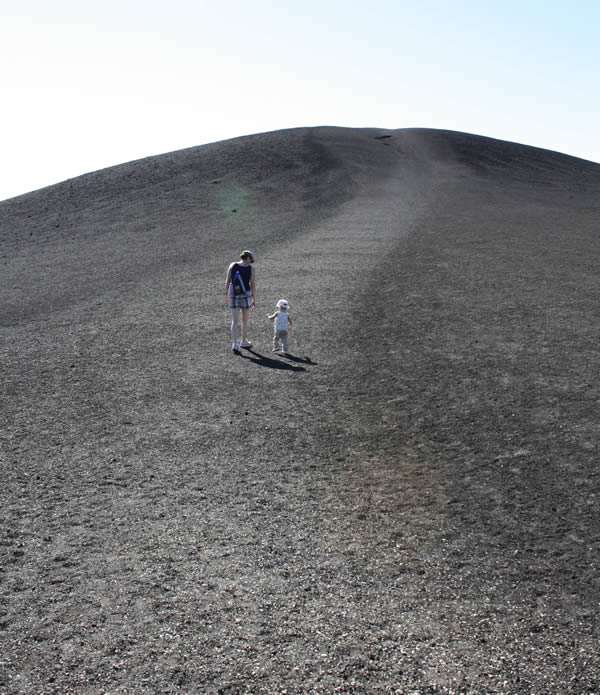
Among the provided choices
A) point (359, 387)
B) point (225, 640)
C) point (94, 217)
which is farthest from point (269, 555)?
point (94, 217)

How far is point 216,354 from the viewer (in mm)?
12461

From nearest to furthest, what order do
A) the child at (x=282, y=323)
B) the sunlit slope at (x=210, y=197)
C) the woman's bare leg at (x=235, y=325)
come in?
the child at (x=282, y=323)
the woman's bare leg at (x=235, y=325)
the sunlit slope at (x=210, y=197)

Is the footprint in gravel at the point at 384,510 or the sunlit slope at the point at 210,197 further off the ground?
the sunlit slope at the point at 210,197

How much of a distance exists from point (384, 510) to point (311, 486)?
35.7 inches

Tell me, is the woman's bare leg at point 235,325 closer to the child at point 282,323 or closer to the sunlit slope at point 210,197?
the child at point 282,323

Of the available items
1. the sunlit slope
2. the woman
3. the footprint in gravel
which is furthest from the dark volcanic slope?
the sunlit slope

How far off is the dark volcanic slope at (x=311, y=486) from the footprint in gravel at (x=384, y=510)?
29mm

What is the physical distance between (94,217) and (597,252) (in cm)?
2654

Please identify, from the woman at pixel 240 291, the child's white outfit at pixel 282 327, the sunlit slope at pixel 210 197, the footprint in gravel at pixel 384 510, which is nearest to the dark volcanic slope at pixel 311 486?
the footprint in gravel at pixel 384 510

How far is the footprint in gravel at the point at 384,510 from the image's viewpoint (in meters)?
5.61

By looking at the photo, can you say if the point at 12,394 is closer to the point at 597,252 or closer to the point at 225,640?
the point at 225,640

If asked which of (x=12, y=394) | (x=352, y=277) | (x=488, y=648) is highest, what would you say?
(x=352, y=277)

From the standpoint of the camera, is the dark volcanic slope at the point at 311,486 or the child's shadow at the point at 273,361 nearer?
the dark volcanic slope at the point at 311,486

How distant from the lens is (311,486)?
6.83 meters
